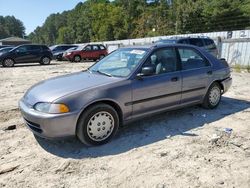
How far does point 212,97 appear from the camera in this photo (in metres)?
6.36

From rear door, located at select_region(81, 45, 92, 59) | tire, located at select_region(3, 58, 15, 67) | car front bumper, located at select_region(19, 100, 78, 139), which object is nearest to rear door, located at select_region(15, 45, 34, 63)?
tire, located at select_region(3, 58, 15, 67)

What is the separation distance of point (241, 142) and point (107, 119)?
225 cm

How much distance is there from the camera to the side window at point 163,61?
5145mm

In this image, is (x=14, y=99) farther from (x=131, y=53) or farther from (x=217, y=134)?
(x=217, y=134)

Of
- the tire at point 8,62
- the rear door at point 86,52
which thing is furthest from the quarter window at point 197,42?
the tire at point 8,62

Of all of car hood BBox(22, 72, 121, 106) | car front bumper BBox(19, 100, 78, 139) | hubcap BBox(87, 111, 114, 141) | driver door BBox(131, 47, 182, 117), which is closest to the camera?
car front bumper BBox(19, 100, 78, 139)

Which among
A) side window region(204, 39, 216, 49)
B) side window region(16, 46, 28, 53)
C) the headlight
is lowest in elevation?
A: side window region(16, 46, 28, 53)

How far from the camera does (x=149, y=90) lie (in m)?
4.92

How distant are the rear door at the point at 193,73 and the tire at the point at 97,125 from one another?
5.75ft

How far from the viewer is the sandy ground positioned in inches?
138

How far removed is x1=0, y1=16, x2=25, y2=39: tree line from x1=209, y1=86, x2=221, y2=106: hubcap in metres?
139

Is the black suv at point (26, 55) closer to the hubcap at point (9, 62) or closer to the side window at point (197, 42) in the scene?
the hubcap at point (9, 62)

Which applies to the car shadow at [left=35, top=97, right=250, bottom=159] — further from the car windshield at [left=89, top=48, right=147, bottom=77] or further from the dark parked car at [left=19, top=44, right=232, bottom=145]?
the car windshield at [left=89, top=48, right=147, bottom=77]

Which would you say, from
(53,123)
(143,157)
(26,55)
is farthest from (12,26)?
(143,157)
